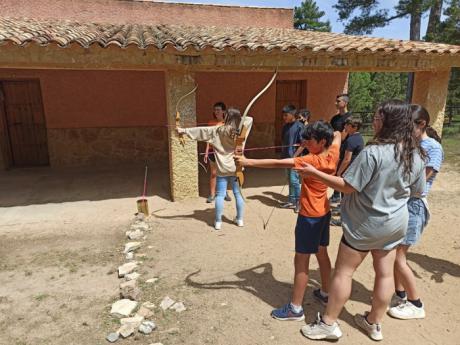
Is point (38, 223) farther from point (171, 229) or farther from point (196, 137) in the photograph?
point (196, 137)

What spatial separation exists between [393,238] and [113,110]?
7889 mm

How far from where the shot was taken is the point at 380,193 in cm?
210

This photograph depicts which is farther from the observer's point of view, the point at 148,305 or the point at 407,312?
the point at 148,305

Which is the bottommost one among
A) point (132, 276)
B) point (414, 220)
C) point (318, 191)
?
point (132, 276)

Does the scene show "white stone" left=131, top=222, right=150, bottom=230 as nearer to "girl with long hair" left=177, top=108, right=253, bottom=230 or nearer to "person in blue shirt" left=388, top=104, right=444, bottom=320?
"girl with long hair" left=177, top=108, right=253, bottom=230

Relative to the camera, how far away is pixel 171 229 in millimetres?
4762

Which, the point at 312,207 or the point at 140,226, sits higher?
the point at 312,207

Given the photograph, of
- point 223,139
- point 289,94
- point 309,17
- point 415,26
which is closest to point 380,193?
point 223,139

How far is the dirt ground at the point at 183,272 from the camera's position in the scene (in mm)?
2635

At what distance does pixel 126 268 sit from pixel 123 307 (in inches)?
28.1

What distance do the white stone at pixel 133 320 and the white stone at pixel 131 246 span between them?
1364 mm

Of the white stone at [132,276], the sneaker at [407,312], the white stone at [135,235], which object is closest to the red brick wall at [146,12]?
the white stone at [135,235]

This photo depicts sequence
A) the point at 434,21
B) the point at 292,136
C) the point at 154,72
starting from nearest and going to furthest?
the point at 292,136
the point at 154,72
the point at 434,21

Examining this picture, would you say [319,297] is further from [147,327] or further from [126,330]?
[126,330]
